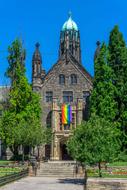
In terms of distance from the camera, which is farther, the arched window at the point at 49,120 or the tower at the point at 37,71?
the tower at the point at 37,71

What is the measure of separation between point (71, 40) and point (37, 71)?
36.2ft

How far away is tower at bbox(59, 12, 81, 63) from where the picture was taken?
61156 millimetres

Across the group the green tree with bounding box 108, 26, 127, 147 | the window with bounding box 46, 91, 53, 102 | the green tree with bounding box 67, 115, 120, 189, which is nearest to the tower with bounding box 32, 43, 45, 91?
the window with bounding box 46, 91, 53, 102

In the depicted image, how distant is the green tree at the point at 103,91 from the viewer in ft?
140

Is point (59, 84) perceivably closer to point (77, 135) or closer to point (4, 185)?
point (77, 135)

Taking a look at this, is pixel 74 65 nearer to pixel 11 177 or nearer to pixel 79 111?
pixel 79 111

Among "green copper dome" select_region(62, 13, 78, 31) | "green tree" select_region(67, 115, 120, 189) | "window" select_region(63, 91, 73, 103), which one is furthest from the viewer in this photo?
"green copper dome" select_region(62, 13, 78, 31)

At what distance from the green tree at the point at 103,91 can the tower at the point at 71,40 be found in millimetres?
15566

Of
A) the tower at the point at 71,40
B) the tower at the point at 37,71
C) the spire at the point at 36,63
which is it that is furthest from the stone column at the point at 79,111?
the tower at the point at 71,40

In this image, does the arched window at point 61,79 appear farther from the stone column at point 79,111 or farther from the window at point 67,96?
the stone column at point 79,111

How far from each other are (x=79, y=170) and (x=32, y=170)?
418 centimetres

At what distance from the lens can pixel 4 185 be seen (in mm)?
23547

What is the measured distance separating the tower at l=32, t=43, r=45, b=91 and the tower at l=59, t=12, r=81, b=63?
616 centimetres

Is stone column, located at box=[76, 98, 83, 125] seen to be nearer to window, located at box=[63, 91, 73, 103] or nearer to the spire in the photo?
window, located at box=[63, 91, 73, 103]
